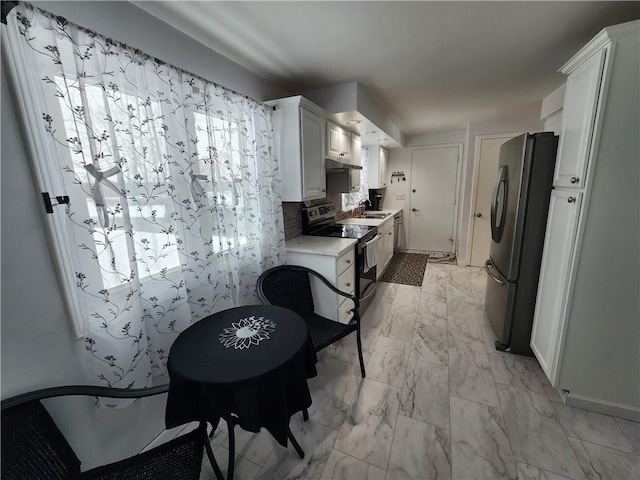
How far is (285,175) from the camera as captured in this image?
7.47 feet

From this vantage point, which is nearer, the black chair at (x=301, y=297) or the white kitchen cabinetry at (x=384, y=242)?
the black chair at (x=301, y=297)

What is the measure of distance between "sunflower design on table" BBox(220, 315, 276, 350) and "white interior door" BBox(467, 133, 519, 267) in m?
3.99

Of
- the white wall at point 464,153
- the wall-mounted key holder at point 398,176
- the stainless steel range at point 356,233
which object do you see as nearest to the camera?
the stainless steel range at point 356,233

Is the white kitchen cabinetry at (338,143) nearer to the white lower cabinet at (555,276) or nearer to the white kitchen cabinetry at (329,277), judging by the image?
the white kitchen cabinetry at (329,277)

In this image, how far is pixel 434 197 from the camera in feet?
16.5

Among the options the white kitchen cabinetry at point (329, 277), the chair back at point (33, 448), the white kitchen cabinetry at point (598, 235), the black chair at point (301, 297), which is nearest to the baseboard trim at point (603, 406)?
the white kitchen cabinetry at point (598, 235)

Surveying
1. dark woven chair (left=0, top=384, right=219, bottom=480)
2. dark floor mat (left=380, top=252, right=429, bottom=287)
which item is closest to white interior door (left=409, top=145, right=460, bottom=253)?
dark floor mat (left=380, top=252, right=429, bottom=287)

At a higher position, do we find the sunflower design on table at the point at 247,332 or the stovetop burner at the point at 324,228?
the stovetop burner at the point at 324,228

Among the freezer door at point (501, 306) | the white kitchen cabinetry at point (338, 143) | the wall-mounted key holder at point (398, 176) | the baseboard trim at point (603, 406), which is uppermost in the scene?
the white kitchen cabinetry at point (338, 143)

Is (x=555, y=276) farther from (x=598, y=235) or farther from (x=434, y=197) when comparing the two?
(x=434, y=197)

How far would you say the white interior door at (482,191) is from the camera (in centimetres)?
390

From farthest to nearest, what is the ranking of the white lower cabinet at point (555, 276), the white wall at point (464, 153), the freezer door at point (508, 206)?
1. the white wall at point (464, 153)
2. the freezer door at point (508, 206)
3. the white lower cabinet at point (555, 276)

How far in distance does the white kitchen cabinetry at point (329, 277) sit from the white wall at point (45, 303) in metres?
1.36

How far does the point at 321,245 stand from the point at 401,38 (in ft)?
5.19
